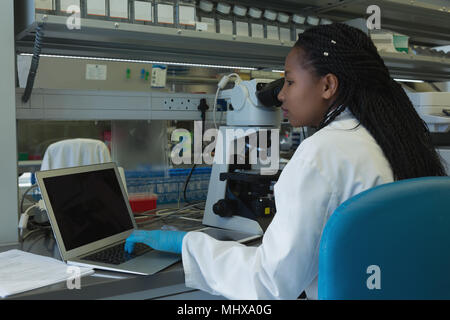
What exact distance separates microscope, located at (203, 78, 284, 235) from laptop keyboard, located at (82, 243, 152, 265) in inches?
13.9

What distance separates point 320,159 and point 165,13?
1.06 metres

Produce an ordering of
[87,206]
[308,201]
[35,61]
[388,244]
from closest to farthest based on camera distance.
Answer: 1. [388,244]
2. [308,201]
3. [87,206]
4. [35,61]

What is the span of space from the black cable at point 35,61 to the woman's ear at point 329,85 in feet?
3.23

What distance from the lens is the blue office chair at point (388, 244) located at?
25.5 inches

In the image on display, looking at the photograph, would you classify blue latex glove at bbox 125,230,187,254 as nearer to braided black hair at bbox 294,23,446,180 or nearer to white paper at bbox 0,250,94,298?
white paper at bbox 0,250,94,298

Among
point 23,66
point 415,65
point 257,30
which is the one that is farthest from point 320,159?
point 415,65

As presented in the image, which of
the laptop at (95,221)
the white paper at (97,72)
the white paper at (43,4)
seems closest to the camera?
the laptop at (95,221)

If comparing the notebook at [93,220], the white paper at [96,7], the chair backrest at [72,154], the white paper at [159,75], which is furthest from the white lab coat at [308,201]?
the chair backrest at [72,154]

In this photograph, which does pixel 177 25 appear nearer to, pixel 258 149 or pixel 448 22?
pixel 258 149

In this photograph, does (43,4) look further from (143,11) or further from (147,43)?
(147,43)

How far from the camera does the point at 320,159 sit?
2.86 ft

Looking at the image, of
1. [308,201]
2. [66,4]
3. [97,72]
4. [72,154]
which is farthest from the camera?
[97,72]

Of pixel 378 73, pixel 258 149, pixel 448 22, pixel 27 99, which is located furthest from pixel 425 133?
pixel 448 22

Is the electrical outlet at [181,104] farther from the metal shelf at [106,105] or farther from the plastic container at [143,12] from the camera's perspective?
the plastic container at [143,12]
